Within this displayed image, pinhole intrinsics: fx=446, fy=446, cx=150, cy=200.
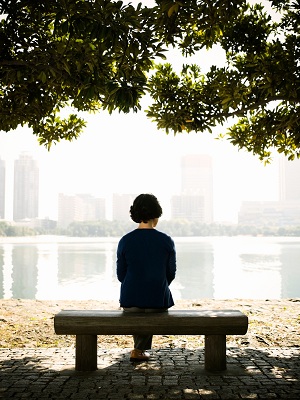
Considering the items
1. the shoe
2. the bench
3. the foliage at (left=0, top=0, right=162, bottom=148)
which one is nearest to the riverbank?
the shoe

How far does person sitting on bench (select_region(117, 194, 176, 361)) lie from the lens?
4.87 m

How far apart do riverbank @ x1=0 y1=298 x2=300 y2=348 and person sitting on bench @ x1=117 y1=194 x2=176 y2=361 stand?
1.83 meters

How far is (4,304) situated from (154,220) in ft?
20.9

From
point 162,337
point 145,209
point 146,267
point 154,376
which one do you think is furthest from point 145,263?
point 162,337

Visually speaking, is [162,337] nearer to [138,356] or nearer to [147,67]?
[138,356]

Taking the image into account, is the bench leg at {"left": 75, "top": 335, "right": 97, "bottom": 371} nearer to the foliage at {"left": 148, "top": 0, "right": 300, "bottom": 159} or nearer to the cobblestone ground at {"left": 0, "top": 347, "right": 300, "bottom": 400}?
the cobblestone ground at {"left": 0, "top": 347, "right": 300, "bottom": 400}

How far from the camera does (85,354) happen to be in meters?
4.99

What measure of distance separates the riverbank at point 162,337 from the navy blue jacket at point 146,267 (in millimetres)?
1854

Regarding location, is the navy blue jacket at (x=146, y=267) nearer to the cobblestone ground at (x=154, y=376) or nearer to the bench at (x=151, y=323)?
the bench at (x=151, y=323)

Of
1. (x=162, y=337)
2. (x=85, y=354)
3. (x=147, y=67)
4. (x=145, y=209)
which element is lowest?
(x=162, y=337)

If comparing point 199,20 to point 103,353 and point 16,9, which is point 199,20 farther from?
point 103,353

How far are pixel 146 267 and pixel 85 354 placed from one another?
1.21 m

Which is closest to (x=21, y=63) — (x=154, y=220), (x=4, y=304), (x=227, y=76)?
(x=154, y=220)

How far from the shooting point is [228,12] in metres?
6.18
